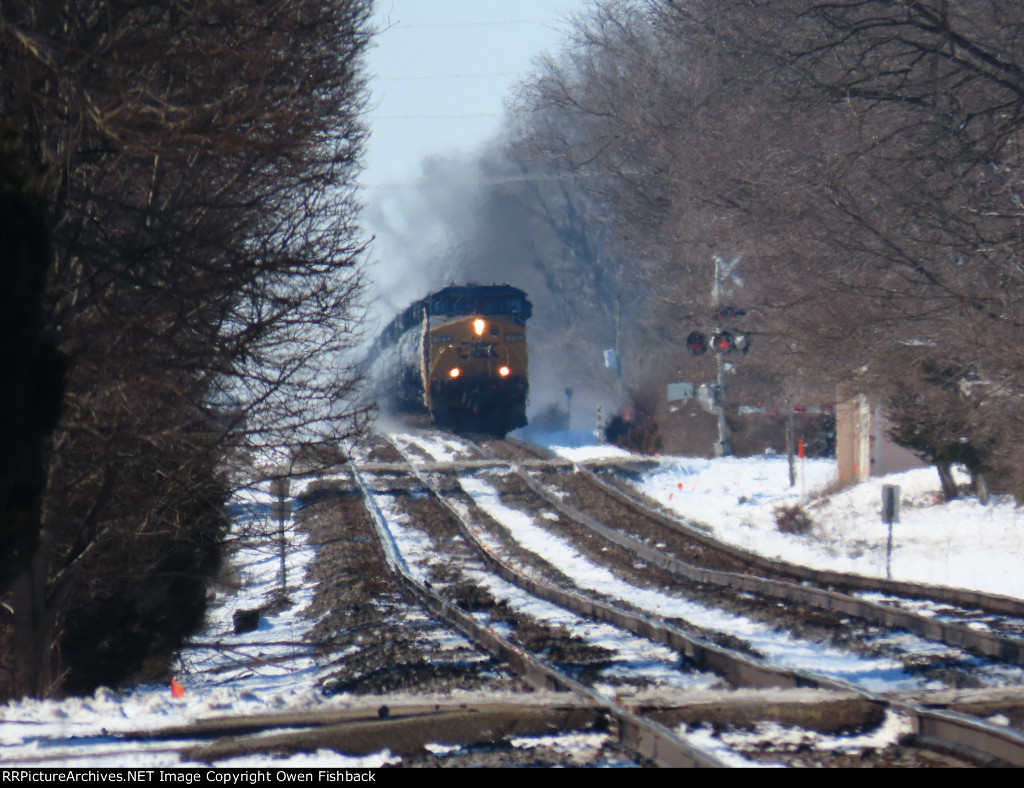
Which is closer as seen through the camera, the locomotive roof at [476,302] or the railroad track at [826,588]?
the railroad track at [826,588]

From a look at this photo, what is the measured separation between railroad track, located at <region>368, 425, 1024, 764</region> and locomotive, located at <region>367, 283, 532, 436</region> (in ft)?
57.4

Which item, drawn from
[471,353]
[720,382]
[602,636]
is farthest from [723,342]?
[602,636]

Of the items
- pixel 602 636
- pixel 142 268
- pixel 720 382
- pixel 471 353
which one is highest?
pixel 471 353

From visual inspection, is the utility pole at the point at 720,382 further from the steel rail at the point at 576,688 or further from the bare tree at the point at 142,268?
the bare tree at the point at 142,268

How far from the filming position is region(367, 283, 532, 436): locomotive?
29250 mm

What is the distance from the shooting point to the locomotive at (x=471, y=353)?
2925 centimetres

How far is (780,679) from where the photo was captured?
7.10 m

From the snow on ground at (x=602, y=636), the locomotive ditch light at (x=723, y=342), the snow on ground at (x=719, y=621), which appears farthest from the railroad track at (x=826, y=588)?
the locomotive ditch light at (x=723, y=342)

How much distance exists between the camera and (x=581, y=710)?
20.3ft

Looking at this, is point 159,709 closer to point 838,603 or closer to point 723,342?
point 838,603

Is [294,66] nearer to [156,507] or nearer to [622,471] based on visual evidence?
[156,507]

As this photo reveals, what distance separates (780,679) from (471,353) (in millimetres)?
22849

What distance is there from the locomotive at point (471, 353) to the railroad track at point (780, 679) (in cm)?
1750
